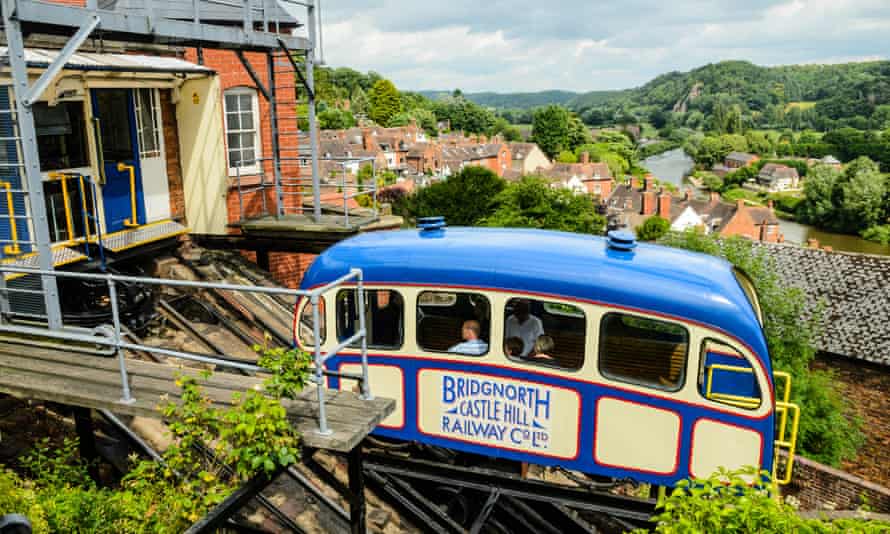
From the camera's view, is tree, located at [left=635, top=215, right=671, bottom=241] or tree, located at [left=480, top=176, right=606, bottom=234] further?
tree, located at [left=635, top=215, right=671, bottom=241]

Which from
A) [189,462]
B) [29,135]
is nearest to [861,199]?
[29,135]

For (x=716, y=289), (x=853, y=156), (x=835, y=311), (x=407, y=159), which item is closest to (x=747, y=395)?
(x=716, y=289)

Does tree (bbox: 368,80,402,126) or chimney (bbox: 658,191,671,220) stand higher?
tree (bbox: 368,80,402,126)

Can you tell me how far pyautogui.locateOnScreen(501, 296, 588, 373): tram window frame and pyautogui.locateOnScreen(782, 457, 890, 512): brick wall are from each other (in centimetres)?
1283

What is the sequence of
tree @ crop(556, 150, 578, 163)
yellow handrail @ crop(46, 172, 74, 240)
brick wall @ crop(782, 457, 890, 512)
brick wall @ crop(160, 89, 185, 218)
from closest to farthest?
1. yellow handrail @ crop(46, 172, 74, 240)
2. brick wall @ crop(160, 89, 185, 218)
3. brick wall @ crop(782, 457, 890, 512)
4. tree @ crop(556, 150, 578, 163)

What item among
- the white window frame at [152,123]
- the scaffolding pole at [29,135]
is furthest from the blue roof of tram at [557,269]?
the white window frame at [152,123]

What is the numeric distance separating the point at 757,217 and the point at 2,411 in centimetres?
7001

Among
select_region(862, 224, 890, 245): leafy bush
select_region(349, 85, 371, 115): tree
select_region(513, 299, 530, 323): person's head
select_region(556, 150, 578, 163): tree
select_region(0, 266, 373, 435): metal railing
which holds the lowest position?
select_region(862, 224, 890, 245): leafy bush

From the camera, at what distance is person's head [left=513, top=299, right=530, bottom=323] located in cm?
739

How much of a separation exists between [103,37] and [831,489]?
18438 mm

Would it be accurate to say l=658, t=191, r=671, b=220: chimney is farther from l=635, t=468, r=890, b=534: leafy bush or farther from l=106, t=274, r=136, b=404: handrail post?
l=106, t=274, r=136, b=404: handrail post

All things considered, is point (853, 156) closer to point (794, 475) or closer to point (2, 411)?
point (794, 475)

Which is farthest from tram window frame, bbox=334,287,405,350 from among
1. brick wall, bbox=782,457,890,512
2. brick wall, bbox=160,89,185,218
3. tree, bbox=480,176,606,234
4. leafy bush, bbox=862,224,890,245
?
leafy bush, bbox=862,224,890,245

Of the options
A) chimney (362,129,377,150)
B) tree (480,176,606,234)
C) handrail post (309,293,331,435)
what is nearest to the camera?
handrail post (309,293,331,435)
